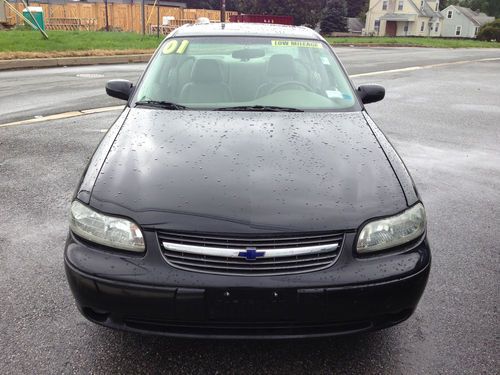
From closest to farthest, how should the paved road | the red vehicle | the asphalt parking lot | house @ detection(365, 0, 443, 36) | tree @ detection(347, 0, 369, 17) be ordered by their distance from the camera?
the asphalt parking lot < the paved road < the red vehicle < house @ detection(365, 0, 443, 36) < tree @ detection(347, 0, 369, 17)

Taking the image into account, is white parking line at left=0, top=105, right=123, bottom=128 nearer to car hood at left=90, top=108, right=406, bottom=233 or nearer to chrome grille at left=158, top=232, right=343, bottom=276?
car hood at left=90, top=108, right=406, bottom=233

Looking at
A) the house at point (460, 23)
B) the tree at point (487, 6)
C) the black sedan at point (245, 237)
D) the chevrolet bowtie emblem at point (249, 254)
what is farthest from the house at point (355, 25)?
the chevrolet bowtie emblem at point (249, 254)

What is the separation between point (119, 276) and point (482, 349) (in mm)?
1878

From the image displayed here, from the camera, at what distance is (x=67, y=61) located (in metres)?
14.9

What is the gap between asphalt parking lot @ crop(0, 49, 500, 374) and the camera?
2455 millimetres

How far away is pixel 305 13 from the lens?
186ft

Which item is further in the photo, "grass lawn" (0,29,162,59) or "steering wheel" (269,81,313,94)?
"grass lawn" (0,29,162,59)

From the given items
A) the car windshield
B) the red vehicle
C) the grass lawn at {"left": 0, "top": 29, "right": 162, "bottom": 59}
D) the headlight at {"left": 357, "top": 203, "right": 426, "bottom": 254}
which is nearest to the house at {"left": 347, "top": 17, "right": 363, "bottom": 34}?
the red vehicle

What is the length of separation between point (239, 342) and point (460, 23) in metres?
91.7

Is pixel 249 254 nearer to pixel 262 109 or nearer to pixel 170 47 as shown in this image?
pixel 262 109

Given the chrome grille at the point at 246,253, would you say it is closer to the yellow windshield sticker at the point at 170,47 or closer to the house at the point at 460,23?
the yellow windshield sticker at the point at 170,47

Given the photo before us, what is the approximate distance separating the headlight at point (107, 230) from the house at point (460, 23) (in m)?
89.0

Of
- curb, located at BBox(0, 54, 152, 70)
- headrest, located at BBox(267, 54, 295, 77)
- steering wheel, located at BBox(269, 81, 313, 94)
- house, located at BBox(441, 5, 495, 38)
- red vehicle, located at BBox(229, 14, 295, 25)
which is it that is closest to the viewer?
steering wheel, located at BBox(269, 81, 313, 94)

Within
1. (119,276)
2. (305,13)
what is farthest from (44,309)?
(305,13)
